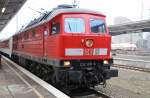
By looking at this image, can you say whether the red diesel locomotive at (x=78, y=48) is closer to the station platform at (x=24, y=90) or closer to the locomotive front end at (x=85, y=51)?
the locomotive front end at (x=85, y=51)

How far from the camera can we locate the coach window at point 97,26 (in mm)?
13438

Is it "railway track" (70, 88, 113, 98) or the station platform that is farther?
"railway track" (70, 88, 113, 98)

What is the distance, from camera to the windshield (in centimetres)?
1298

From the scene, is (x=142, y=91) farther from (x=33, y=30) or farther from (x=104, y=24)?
(x=33, y=30)

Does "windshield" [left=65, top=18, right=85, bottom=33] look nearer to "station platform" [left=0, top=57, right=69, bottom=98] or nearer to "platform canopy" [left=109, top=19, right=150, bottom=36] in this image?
"station platform" [left=0, top=57, right=69, bottom=98]

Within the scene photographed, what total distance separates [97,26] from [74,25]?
100cm

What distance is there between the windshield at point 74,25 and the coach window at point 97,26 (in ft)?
1.36

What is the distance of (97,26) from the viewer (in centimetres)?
1357

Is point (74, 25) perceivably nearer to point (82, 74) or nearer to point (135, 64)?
point (82, 74)

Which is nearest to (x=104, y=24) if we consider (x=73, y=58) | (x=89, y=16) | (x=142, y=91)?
(x=89, y=16)

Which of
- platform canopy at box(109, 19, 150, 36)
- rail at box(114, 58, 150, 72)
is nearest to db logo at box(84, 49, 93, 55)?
rail at box(114, 58, 150, 72)

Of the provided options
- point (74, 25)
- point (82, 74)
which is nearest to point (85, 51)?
point (82, 74)

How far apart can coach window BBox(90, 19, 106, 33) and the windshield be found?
42 cm

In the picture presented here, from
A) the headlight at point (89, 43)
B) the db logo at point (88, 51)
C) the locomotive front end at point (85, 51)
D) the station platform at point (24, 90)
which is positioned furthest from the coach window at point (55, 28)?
the station platform at point (24, 90)
